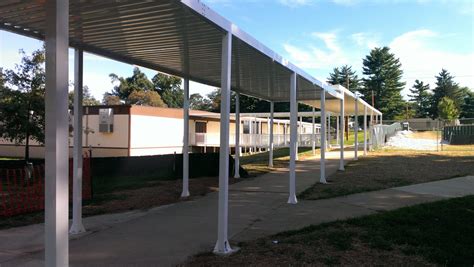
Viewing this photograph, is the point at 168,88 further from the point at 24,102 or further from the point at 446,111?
the point at 24,102

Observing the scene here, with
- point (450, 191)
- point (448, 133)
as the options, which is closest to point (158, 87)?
point (448, 133)

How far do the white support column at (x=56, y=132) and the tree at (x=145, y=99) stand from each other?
6644cm

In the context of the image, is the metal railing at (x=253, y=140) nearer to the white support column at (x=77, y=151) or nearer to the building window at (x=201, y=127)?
the building window at (x=201, y=127)

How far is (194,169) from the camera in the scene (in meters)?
14.8

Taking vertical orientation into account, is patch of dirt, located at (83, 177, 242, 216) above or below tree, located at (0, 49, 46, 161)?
below

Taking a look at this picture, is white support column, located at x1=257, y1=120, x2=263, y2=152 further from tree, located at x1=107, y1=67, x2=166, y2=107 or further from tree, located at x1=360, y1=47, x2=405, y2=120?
tree, located at x1=360, y1=47, x2=405, y2=120

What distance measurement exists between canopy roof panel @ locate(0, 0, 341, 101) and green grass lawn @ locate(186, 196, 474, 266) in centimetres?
295

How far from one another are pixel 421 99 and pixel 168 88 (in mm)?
58142

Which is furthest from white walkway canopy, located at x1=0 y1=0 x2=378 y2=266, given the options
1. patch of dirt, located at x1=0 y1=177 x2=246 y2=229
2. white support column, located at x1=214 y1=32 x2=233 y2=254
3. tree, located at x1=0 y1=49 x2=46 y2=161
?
tree, located at x1=0 y1=49 x2=46 y2=161

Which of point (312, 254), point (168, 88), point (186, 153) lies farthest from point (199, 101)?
point (312, 254)

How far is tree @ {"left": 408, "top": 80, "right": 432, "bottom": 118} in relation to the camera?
9811 centimetres

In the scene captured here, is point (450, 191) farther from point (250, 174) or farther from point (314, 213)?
point (250, 174)

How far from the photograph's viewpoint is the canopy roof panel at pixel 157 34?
17.1 ft

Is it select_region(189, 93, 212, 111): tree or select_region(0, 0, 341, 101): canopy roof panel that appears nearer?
select_region(0, 0, 341, 101): canopy roof panel
